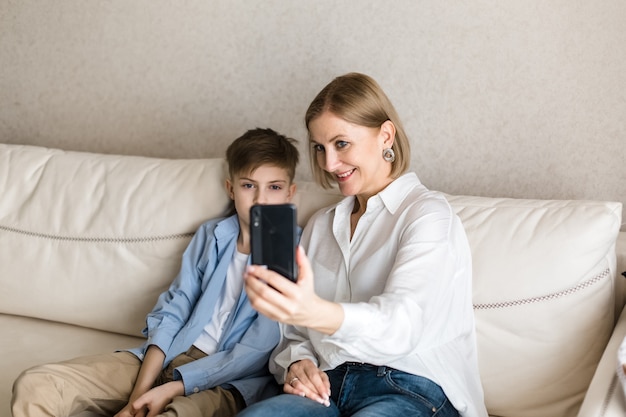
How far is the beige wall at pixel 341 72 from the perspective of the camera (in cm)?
205

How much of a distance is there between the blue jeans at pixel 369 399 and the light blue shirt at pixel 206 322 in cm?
27

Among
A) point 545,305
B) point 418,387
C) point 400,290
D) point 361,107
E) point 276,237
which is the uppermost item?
point 361,107

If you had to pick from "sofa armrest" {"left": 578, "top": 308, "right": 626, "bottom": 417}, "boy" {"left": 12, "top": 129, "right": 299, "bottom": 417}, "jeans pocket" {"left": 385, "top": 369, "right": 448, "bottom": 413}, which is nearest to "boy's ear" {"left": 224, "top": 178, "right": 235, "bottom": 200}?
"boy" {"left": 12, "top": 129, "right": 299, "bottom": 417}

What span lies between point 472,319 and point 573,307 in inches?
9.2

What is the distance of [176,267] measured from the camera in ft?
7.13

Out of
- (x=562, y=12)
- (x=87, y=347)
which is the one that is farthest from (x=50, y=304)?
(x=562, y=12)

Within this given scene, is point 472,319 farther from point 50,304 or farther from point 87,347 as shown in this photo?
point 50,304

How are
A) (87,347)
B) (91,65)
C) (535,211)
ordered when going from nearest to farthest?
(535,211)
(87,347)
(91,65)

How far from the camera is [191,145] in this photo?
2.59m

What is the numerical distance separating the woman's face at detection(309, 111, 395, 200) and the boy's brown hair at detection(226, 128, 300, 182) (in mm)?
214

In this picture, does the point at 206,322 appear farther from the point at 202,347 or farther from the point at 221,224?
the point at 221,224

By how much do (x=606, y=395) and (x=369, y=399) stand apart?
0.46m

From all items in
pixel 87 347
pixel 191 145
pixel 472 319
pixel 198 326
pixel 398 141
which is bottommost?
pixel 87 347

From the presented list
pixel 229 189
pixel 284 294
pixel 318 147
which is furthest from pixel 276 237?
pixel 229 189
